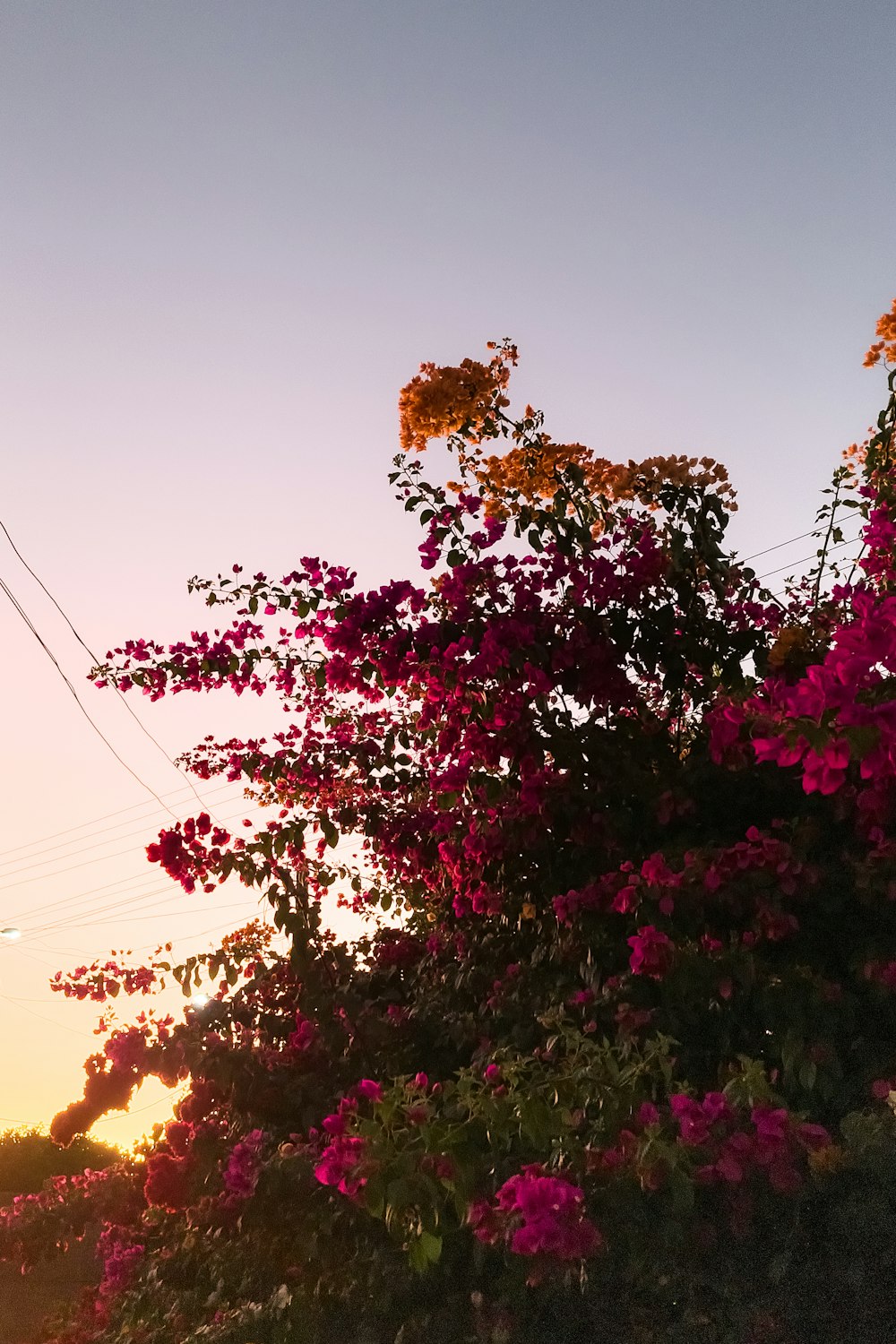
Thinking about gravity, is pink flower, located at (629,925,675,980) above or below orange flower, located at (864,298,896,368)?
below

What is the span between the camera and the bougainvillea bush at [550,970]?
2.59m

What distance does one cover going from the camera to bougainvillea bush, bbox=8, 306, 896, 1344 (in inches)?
102

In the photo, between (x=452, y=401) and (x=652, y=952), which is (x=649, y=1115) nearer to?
(x=652, y=952)

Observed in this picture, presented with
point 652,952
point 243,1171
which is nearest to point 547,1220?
point 652,952

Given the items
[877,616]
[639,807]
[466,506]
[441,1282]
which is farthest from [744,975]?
[466,506]

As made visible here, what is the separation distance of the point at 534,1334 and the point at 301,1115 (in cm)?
166

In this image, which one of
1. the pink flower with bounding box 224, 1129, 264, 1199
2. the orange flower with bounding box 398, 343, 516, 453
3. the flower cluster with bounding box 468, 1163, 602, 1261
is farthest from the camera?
the orange flower with bounding box 398, 343, 516, 453

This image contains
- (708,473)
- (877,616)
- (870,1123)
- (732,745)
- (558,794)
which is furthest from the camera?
(708,473)

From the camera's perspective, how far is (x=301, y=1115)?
423 cm

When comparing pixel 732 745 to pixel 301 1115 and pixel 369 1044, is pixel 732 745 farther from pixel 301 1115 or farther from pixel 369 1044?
pixel 301 1115

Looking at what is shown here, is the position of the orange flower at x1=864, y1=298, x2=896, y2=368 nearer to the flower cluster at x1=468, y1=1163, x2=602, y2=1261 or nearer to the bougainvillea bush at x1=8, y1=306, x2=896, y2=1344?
the bougainvillea bush at x1=8, y1=306, x2=896, y2=1344

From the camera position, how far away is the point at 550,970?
4297mm

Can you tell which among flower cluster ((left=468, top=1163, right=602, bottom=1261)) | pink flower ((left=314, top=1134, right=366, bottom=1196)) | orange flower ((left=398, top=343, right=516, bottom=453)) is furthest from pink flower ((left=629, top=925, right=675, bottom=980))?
orange flower ((left=398, top=343, right=516, bottom=453))

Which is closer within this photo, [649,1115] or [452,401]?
[649,1115]
